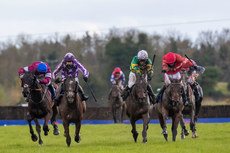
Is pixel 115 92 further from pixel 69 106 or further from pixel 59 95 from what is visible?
pixel 69 106

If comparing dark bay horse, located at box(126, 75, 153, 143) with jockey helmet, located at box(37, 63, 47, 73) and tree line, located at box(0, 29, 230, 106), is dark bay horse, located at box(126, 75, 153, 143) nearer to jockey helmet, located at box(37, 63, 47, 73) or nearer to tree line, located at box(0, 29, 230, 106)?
jockey helmet, located at box(37, 63, 47, 73)

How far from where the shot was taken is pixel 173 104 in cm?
1495

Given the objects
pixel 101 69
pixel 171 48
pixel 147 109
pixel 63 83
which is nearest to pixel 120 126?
pixel 147 109

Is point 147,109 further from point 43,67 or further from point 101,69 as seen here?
point 101,69

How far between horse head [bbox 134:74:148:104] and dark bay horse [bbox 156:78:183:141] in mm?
786

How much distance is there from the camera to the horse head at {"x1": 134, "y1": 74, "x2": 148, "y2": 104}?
48.5ft

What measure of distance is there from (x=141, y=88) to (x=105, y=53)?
136ft

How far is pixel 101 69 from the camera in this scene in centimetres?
5244

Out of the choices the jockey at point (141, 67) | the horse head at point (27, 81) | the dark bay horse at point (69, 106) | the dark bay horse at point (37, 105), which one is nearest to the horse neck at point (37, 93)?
the dark bay horse at point (37, 105)

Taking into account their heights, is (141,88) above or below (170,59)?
below

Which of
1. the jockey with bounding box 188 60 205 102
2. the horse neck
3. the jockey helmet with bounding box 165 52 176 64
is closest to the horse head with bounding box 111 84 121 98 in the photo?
the jockey with bounding box 188 60 205 102

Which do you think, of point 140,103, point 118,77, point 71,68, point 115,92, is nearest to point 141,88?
point 140,103

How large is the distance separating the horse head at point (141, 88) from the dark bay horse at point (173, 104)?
786mm

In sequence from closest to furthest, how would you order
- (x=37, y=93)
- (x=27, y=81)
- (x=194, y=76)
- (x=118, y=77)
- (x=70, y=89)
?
(x=70, y=89) < (x=27, y=81) < (x=37, y=93) < (x=194, y=76) < (x=118, y=77)
